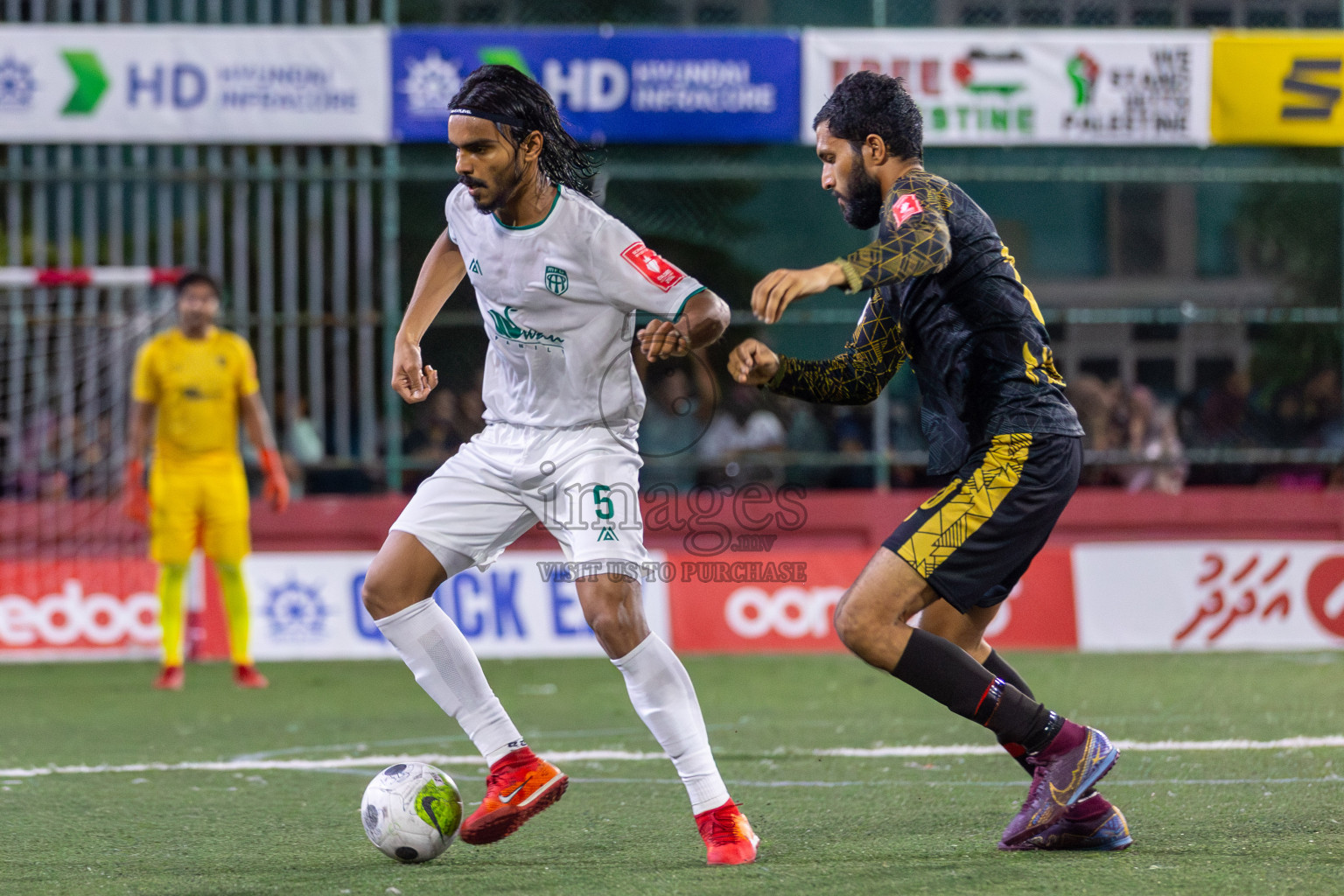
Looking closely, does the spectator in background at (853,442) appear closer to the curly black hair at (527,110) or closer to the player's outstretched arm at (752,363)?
the curly black hair at (527,110)

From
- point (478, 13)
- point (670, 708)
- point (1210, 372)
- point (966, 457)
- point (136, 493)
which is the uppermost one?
point (478, 13)

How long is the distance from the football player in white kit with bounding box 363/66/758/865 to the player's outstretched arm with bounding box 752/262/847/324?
0.49 metres

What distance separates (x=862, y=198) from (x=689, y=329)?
0.67 m

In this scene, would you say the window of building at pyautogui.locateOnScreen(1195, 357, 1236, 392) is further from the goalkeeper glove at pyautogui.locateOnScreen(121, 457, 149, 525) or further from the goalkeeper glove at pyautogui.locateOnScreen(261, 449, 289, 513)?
the goalkeeper glove at pyautogui.locateOnScreen(121, 457, 149, 525)

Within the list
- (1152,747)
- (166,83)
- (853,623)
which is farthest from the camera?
(166,83)

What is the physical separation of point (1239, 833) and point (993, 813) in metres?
0.78

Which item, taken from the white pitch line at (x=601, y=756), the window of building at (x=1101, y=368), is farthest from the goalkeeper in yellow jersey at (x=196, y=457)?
the window of building at (x=1101, y=368)

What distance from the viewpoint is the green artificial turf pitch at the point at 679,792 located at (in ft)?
13.8

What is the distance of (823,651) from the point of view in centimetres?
1117

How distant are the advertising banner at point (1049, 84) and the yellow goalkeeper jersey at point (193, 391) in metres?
5.11

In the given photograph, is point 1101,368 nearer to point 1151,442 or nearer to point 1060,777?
point 1151,442

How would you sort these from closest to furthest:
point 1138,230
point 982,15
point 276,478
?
point 276,478, point 982,15, point 1138,230

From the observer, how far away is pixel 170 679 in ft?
31.2

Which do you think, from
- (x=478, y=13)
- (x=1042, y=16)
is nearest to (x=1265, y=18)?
(x=1042, y=16)
